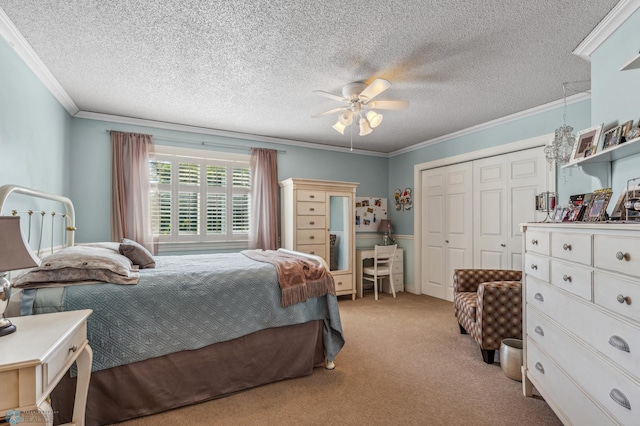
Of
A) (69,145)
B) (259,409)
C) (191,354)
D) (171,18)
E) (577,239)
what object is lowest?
(259,409)

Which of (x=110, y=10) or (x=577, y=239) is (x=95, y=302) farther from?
(x=577, y=239)

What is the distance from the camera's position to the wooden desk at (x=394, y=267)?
4.87m

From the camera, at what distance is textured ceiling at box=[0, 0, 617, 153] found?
73.2 inches

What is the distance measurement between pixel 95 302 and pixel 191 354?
0.66 meters

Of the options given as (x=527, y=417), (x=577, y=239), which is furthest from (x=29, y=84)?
(x=527, y=417)

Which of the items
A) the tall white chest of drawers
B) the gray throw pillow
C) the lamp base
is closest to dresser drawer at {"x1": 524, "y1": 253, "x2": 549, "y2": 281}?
the tall white chest of drawers

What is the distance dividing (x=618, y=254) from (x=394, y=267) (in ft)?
13.2

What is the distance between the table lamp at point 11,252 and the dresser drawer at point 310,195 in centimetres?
326

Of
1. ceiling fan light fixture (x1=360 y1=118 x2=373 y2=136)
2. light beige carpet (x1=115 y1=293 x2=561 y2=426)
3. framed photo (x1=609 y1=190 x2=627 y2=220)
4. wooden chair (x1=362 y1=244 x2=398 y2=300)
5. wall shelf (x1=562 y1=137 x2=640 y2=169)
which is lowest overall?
light beige carpet (x1=115 y1=293 x2=561 y2=426)

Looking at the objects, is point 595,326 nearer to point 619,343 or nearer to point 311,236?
point 619,343

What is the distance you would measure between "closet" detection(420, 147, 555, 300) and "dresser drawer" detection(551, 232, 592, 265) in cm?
208

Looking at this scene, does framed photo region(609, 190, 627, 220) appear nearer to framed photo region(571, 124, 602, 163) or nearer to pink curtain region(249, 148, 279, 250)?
framed photo region(571, 124, 602, 163)

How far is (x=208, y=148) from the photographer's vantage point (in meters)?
4.31

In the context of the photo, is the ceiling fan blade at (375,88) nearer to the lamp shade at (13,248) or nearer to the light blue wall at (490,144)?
the light blue wall at (490,144)
